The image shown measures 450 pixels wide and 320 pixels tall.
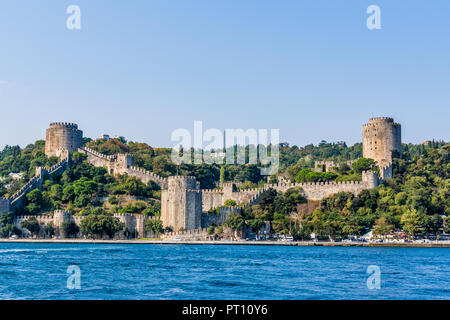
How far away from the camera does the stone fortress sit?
52719mm

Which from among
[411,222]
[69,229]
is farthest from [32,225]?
[411,222]

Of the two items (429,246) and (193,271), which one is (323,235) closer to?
Answer: (429,246)

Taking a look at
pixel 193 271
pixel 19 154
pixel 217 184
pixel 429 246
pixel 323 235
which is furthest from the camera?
pixel 19 154

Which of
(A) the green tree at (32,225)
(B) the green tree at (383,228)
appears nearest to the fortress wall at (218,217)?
(B) the green tree at (383,228)

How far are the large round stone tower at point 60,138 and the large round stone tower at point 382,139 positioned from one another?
3303 centimetres

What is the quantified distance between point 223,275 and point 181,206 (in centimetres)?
2584

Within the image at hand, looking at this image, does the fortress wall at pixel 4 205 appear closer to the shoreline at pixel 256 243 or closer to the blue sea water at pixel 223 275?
the shoreline at pixel 256 243

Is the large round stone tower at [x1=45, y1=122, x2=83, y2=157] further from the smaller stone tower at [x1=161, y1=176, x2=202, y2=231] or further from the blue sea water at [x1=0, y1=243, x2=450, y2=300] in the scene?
the blue sea water at [x1=0, y1=243, x2=450, y2=300]

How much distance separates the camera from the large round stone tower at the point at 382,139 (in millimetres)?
62250

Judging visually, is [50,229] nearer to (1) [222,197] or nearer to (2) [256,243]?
(1) [222,197]

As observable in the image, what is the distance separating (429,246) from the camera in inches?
1828

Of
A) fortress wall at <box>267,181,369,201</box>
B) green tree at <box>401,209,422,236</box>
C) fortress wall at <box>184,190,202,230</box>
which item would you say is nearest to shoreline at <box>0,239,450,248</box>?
green tree at <box>401,209,422,236</box>

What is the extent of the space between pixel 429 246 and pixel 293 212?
42.1 feet
